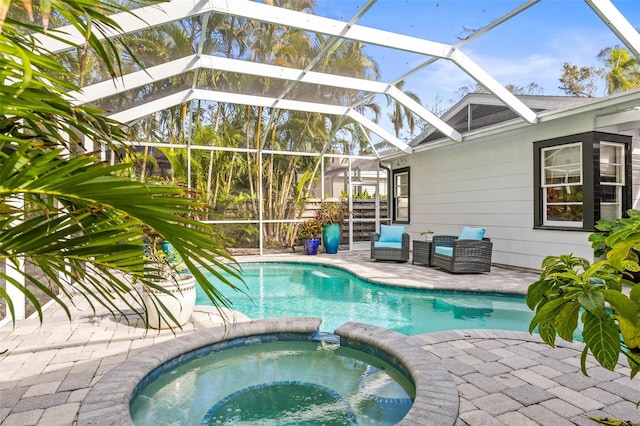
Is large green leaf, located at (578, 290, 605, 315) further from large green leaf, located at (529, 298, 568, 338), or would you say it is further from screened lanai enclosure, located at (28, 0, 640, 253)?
screened lanai enclosure, located at (28, 0, 640, 253)

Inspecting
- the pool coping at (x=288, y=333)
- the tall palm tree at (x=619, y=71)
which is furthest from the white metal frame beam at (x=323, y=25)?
the pool coping at (x=288, y=333)

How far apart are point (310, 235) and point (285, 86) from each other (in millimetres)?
4502

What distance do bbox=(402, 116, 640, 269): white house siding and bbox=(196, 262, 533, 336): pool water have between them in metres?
1.98

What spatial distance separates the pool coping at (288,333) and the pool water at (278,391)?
0.44 ft

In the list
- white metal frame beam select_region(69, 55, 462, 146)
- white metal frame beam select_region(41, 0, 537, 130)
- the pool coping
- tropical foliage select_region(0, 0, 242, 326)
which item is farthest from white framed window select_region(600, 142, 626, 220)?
tropical foliage select_region(0, 0, 242, 326)

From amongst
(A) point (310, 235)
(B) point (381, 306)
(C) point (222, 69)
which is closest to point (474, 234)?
(B) point (381, 306)

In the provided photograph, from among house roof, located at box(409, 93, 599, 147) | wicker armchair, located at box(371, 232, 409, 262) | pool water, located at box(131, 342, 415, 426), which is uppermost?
house roof, located at box(409, 93, 599, 147)

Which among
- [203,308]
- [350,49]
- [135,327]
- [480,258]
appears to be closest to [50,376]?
[135,327]

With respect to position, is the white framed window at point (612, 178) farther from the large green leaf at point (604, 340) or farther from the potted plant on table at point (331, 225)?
the large green leaf at point (604, 340)

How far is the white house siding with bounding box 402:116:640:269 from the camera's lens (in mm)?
6754

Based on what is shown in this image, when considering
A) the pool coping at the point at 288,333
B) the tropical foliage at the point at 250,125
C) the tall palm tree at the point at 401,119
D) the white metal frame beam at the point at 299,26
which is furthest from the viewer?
the tall palm tree at the point at 401,119

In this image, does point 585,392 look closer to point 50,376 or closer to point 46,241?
point 46,241

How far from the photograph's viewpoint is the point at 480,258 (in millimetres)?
7102

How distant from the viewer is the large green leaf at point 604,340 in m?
1.26
